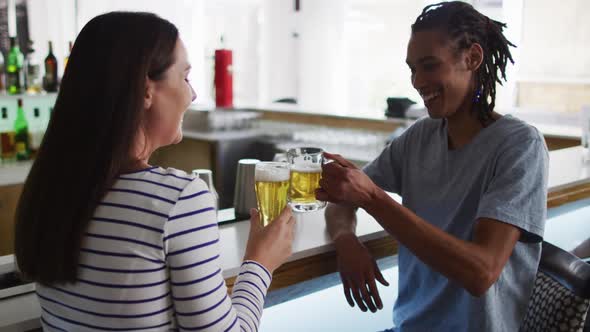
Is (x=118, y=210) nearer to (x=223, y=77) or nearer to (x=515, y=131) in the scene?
(x=515, y=131)

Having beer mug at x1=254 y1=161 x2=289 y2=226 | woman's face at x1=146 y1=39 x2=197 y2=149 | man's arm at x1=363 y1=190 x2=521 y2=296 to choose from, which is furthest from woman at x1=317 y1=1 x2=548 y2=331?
woman's face at x1=146 y1=39 x2=197 y2=149

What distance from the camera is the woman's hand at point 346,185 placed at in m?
1.15

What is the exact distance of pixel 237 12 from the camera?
7.15m

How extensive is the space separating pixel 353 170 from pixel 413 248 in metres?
0.19

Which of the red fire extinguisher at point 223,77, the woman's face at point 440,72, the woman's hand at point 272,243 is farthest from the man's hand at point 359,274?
the red fire extinguisher at point 223,77

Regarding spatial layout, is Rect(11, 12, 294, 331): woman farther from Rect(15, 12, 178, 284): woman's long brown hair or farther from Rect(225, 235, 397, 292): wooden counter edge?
Rect(225, 235, 397, 292): wooden counter edge

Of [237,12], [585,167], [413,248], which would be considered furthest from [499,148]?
[237,12]

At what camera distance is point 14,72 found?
351 centimetres

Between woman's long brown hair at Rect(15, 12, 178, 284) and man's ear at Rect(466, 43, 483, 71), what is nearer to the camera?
woman's long brown hair at Rect(15, 12, 178, 284)

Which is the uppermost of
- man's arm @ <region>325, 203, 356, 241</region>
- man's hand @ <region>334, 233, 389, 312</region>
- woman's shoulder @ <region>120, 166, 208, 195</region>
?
woman's shoulder @ <region>120, 166, 208, 195</region>

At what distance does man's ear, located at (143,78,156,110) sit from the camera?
0.83 m

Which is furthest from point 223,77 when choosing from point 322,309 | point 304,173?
point 304,173

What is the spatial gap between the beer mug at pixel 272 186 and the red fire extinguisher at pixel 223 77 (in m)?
1.33

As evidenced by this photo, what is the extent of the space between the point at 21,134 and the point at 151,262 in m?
3.16
